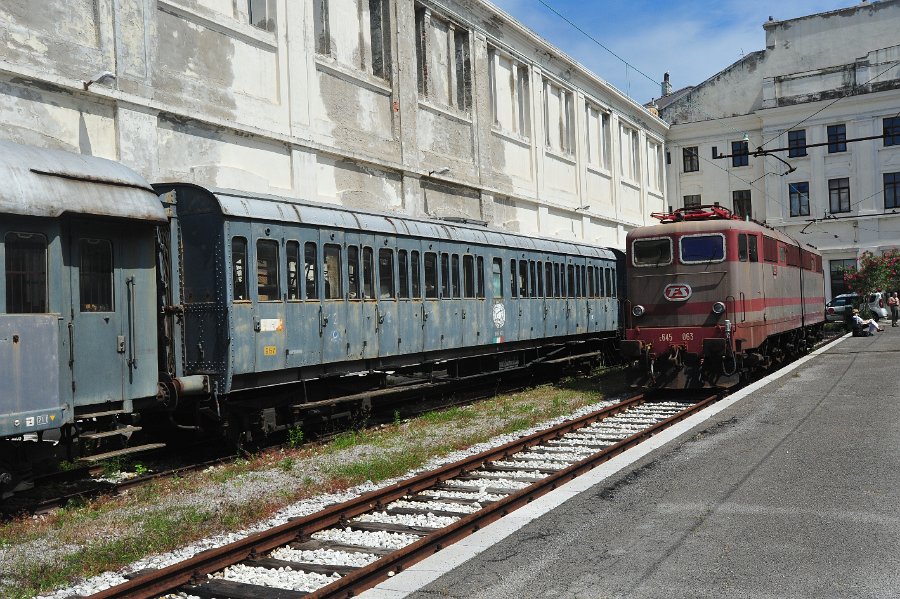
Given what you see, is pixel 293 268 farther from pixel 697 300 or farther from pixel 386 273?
pixel 697 300

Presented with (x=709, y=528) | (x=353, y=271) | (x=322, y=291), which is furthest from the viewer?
(x=353, y=271)

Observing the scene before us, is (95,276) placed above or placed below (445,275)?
below

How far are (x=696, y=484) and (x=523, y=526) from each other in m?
2.29

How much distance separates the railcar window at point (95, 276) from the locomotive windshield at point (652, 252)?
1054cm

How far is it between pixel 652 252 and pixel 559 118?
58.1ft

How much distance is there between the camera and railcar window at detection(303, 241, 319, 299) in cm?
1179

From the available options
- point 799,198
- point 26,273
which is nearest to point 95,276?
point 26,273

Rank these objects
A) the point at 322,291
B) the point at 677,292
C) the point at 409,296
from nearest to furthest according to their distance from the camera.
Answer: the point at 322,291
the point at 409,296
the point at 677,292

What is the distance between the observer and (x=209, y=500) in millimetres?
8555

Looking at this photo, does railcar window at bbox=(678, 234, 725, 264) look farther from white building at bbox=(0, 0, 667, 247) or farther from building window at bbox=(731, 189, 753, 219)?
building window at bbox=(731, 189, 753, 219)

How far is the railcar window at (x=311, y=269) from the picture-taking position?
38.7 feet

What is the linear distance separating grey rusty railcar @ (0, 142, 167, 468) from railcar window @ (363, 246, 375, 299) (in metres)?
3.92

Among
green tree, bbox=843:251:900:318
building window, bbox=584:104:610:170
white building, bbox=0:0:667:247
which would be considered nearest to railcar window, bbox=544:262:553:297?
white building, bbox=0:0:667:247

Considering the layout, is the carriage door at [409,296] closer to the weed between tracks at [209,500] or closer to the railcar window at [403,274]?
the railcar window at [403,274]
